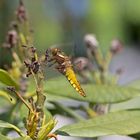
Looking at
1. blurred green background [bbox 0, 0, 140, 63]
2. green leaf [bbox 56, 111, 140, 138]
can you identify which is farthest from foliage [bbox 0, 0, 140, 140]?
blurred green background [bbox 0, 0, 140, 63]

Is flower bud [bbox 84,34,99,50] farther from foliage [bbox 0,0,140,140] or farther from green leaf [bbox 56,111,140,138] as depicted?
green leaf [bbox 56,111,140,138]

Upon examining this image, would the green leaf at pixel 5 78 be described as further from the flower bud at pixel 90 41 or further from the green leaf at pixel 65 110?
the flower bud at pixel 90 41

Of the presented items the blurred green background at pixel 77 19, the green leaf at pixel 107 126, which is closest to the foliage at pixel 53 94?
the green leaf at pixel 107 126

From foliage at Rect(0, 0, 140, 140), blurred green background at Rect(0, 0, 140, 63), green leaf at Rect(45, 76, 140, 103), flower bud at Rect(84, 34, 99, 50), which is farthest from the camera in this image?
blurred green background at Rect(0, 0, 140, 63)

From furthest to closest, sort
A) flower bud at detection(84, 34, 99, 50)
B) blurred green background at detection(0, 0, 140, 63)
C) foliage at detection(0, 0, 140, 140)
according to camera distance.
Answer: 1. blurred green background at detection(0, 0, 140, 63)
2. flower bud at detection(84, 34, 99, 50)
3. foliage at detection(0, 0, 140, 140)

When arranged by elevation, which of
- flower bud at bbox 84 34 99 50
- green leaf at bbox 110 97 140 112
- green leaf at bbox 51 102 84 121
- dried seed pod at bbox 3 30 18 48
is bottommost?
green leaf at bbox 51 102 84 121

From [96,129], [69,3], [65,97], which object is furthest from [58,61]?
[69,3]

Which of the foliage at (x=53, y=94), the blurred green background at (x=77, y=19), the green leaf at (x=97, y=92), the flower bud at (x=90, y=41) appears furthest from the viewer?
the blurred green background at (x=77, y=19)
